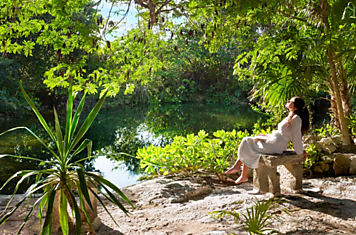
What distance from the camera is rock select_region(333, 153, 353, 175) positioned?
4961 millimetres

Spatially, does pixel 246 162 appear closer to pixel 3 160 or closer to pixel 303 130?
pixel 303 130

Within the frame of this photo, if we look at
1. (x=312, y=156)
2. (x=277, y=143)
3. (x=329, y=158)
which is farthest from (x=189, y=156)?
(x=329, y=158)

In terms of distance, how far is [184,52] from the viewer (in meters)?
24.8

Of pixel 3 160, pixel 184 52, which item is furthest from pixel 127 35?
pixel 184 52

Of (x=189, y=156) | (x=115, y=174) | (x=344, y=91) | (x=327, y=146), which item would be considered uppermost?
(x=344, y=91)

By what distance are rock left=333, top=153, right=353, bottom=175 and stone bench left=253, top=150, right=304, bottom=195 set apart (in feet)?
4.29

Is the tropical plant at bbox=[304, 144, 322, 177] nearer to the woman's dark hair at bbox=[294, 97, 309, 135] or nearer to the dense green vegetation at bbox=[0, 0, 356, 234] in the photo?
the dense green vegetation at bbox=[0, 0, 356, 234]

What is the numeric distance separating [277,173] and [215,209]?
0.92 meters

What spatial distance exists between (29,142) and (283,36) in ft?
31.3

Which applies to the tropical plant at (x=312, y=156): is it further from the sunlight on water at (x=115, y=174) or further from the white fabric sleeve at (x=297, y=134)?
the sunlight on water at (x=115, y=174)

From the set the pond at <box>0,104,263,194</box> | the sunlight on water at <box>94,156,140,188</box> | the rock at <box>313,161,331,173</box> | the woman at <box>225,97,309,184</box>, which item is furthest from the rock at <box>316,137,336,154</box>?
the sunlight on water at <box>94,156,140,188</box>

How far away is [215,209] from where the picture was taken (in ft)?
11.5

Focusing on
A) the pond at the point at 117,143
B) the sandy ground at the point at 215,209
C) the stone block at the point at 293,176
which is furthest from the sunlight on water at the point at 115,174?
the stone block at the point at 293,176

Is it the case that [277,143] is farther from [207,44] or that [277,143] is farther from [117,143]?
[117,143]
